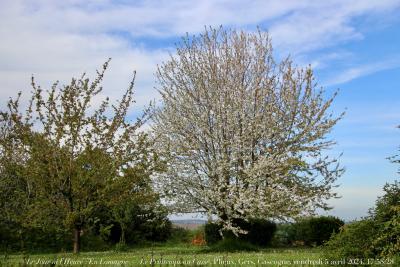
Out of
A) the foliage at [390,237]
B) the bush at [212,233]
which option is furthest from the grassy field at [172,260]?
the bush at [212,233]

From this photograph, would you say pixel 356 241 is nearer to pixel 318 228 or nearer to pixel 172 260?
pixel 172 260

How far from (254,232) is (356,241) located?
Result: 1392 cm

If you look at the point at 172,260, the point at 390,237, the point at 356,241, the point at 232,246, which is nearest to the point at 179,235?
the point at 232,246

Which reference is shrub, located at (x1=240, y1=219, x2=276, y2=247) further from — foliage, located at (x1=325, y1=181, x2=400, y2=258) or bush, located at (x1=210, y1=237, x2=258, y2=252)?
foliage, located at (x1=325, y1=181, x2=400, y2=258)

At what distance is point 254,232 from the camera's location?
22750 millimetres

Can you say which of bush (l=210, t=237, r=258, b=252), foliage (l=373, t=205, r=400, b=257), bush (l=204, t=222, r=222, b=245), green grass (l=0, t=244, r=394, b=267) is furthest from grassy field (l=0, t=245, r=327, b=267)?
bush (l=204, t=222, r=222, b=245)

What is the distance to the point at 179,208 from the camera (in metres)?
20.9

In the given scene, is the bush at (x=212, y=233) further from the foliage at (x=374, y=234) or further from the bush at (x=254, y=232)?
the foliage at (x=374, y=234)

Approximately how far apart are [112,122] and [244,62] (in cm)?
757

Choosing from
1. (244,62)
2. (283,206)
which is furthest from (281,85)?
(283,206)

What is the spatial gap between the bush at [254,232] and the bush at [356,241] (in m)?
12.5

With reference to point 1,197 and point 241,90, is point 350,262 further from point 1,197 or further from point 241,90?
point 1,197

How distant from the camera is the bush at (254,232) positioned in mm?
22250

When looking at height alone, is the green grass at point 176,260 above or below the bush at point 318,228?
below
